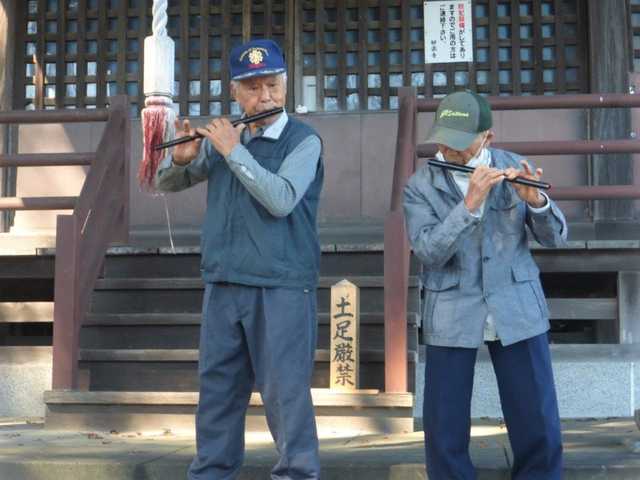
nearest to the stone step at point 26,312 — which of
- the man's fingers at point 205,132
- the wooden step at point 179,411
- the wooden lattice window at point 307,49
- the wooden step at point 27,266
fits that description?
the wooden step at point 27,266

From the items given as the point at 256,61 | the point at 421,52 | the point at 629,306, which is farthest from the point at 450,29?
the point at 256,61

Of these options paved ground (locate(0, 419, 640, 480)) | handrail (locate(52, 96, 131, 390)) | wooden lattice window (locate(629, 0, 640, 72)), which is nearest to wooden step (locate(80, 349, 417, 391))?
handrail (locate(52, 96, 131, 390))

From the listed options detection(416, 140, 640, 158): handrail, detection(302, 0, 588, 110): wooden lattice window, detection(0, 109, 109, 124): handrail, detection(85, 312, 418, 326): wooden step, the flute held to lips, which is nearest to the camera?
the flute held to lips

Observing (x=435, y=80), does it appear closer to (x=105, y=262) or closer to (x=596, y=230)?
(x=596, y=230)

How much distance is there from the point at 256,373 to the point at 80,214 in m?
2.97

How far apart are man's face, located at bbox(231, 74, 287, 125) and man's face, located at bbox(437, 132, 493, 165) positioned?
69cm

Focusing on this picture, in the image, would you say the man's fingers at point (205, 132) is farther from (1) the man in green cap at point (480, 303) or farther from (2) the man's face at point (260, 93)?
(1) the man in green cap at point (480, 303)

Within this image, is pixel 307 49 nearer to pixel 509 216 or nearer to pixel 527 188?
pixel 509 216

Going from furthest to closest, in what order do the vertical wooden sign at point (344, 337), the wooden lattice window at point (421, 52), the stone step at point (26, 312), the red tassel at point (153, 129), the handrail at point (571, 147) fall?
1. the wooden lattice window at point (421, 52)
2. the stone step at point (26, 312)
3. the handrail at point (571, 147)
4. the vertical wooden sign at point (344, 337)
5. the red tassel at point (153, 129)

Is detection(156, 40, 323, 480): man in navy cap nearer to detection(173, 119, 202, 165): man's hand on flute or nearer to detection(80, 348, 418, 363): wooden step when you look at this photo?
detection(173, 119, 202, 165): man's hand on flute

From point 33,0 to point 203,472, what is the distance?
6533mm

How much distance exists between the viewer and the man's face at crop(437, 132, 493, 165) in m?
3.75

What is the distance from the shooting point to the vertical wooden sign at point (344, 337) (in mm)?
5867

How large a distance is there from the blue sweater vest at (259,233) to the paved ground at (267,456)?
1153 mm
